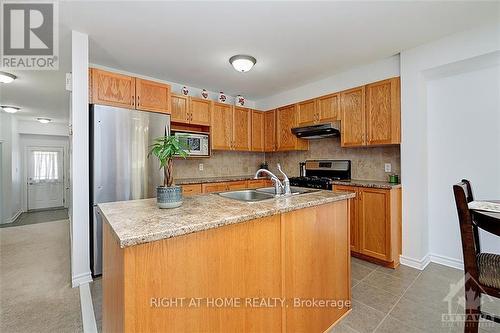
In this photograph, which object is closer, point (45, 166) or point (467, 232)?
point (467, 232)

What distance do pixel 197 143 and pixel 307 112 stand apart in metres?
1.89

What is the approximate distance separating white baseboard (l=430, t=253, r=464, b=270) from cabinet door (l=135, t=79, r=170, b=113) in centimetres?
384

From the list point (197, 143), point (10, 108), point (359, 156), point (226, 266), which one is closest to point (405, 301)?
point (226, 266)

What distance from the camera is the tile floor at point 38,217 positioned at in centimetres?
503

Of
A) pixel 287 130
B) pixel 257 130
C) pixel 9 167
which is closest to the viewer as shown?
pixel 287 130

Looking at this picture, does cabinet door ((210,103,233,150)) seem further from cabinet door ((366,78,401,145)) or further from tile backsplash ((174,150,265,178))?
cabinet door ((366,78,401,145))

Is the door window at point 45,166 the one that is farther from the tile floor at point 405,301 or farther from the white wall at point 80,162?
the tile floor at point 405,301

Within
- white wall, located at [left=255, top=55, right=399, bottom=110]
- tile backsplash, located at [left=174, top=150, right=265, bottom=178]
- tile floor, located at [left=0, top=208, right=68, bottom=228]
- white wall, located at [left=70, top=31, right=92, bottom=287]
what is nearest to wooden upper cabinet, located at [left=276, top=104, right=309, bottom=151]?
white wall, located at [left=255, top=55, right=399, bottom=110]

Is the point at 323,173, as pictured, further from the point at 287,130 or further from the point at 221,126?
the point at 221,126

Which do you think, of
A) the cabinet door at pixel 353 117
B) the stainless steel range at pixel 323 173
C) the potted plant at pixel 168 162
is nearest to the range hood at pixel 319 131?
the cabinet door at pixel 353 117

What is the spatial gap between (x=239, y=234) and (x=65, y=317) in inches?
70.4

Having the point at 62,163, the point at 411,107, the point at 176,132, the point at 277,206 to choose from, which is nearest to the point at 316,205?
the point at 277,206

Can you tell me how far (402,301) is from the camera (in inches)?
77.8

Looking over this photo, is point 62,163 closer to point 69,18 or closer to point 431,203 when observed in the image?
point 69,18
